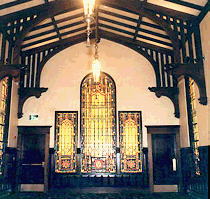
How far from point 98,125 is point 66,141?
3.69 feet

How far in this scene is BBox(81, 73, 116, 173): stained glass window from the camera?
8219 millimetres

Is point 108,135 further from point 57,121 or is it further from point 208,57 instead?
point 208,57

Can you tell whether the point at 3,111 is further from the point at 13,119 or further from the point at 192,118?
the point at 192,118

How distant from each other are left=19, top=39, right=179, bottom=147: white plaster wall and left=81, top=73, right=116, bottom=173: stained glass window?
0.78ft

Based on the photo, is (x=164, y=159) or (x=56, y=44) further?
(x=56, y=44)

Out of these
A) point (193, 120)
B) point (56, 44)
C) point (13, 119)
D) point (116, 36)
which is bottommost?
point (193, 120)

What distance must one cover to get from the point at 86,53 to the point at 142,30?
2.10 metres

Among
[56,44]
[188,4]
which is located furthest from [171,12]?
[56,44]

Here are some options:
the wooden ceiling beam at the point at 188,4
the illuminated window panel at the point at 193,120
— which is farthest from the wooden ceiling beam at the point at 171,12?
the illuminated window panel at the point at 193,120

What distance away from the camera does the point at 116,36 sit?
866 centimetres

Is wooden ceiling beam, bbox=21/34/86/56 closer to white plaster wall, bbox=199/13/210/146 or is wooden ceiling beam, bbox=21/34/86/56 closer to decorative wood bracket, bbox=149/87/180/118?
decorative wood bracket, bbox=149/87/180/118

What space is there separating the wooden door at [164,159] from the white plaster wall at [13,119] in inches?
168

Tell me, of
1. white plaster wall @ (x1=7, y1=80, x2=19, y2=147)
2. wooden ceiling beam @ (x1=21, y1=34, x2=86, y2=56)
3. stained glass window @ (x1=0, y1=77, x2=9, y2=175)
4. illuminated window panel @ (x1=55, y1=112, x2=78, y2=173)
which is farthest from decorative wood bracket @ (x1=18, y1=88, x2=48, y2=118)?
wooden ceiling beam @ (x1=21, y1=34, x2=86, y2=56)

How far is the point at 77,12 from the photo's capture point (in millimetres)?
7512
